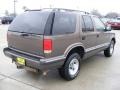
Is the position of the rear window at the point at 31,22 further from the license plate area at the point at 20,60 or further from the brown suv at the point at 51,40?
the license plate area at the point at 20,60

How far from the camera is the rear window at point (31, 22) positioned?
4007 mm

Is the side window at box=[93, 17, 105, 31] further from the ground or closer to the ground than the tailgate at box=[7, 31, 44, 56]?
further from the ground

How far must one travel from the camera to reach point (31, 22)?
13.9 feet

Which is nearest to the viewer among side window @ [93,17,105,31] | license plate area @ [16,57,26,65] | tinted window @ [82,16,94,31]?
license plate area @ [16,57,26,65]

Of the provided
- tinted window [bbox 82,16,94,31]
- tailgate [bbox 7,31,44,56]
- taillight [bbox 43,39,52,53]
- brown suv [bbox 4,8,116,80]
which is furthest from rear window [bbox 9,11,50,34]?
Result: tinted window [bbox 82,16,94,31]

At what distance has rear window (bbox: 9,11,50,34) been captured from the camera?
4007 millimetres

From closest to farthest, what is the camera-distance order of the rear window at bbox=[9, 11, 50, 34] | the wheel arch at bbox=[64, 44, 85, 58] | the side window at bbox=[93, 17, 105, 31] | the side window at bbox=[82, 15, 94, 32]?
1. the rear window at bbox=[9, 11, 50, 34]
2. the wheel arch at bbox=[64, 44, 85, 58]
3. the side window at bbox=[82, 15, 94, 32]
4. the side window at bbox=[93, 17, 105, 31]

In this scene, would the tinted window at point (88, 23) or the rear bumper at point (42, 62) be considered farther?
the tinted window at point (88, 23)

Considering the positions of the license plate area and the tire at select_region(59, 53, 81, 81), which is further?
the tire at select_region(59, 53, 81, 81)

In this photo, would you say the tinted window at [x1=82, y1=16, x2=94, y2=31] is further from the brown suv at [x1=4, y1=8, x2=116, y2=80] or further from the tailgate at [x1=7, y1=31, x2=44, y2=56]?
the tailgate at [x1=7, y1=31, x2=44, y2=56]

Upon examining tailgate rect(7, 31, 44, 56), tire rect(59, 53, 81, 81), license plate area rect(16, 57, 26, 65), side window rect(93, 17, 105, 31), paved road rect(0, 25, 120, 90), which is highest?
side window rect(93, 17, 105, 31)

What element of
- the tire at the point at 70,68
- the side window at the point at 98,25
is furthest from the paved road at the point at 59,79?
the side window at the point at 98,25

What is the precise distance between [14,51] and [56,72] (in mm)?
1410

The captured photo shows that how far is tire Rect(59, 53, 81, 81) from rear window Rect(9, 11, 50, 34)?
110cm
